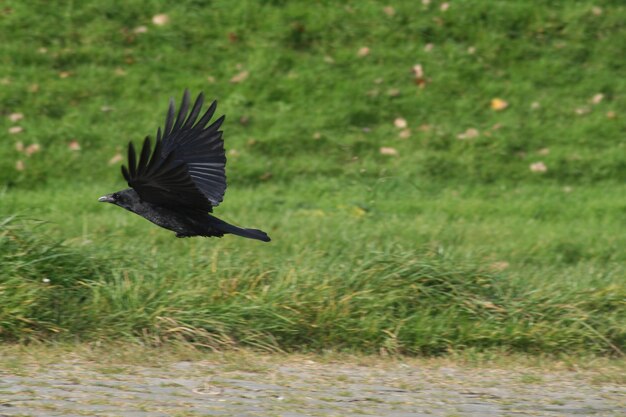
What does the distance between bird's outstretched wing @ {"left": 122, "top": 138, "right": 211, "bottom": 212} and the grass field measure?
912mm

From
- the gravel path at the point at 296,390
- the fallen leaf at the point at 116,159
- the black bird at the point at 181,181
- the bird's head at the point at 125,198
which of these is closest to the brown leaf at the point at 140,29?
the fallen leaf at the point at 116,159

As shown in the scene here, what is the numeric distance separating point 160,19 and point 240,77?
1.19 metres

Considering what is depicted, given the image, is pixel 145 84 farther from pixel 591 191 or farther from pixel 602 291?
pixel 602 291

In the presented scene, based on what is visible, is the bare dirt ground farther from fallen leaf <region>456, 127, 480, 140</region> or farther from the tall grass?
fallen leaf <region>456, 127, 480, 140</region>

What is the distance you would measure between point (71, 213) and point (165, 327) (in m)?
2.92

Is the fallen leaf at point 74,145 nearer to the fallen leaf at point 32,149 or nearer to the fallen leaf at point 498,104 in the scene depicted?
the fallen leaf at point 32,149

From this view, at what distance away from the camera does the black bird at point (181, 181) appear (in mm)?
4902

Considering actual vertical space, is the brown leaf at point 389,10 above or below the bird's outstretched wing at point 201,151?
above

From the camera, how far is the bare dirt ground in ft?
15.3

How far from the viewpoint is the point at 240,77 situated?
1027 centimetres

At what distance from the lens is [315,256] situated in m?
6.61

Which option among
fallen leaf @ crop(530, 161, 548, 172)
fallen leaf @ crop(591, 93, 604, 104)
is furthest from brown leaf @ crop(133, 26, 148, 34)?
fallen leaf @ crop(591, 93, 604, 104)

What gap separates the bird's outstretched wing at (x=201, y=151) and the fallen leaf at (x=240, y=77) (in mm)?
4557

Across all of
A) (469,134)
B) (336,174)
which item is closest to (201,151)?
(336,174)
